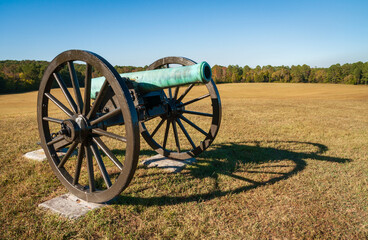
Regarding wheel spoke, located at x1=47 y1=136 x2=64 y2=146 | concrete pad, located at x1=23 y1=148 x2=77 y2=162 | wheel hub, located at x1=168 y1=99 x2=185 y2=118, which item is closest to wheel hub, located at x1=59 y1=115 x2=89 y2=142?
wheel spoke, located at x1=47 y1=136 x2=64 y2=146

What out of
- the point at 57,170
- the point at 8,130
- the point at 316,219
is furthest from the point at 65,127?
the point at 8,130

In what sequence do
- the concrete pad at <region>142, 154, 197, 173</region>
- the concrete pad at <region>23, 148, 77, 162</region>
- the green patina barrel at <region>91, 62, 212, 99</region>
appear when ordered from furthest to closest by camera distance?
the concrete pad at <region>23, 148, 77, 162</region> < the concrete pad at <region>142, 154, 197, 173</region> < the green patina barrel at <region>91, 62, 212, 99</region>

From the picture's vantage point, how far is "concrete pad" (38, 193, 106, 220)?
2.95 metres

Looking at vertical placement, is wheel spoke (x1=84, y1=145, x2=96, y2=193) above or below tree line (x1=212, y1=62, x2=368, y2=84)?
below

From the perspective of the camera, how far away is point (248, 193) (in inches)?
144

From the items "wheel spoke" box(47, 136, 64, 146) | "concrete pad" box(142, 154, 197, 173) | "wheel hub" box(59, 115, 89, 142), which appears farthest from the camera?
"concrete pad" box(142, 154, 197, 173)

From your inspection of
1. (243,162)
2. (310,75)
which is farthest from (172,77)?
(310,75)

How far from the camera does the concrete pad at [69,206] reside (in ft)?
9.66

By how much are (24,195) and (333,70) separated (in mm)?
72991

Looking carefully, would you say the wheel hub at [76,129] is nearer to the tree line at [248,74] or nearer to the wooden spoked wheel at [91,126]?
the wooden spoked wheel at [91,126]

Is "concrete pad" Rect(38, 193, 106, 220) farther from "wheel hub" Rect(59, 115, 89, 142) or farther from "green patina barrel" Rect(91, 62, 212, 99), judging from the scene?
"green patina barrel" Rect(91, 62, 212, 99)

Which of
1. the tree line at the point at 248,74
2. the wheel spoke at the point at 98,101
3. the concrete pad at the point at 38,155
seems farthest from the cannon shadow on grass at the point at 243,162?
the tree line at the point at 248,74

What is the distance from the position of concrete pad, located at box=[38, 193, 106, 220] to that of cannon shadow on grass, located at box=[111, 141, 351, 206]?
35cm

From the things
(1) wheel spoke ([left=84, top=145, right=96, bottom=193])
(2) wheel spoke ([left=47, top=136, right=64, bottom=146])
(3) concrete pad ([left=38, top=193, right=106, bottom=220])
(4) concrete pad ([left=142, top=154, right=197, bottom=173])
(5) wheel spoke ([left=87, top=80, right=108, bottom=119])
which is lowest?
(3) concrete pad ([left=38, top=193, right=106, bottom=220])
